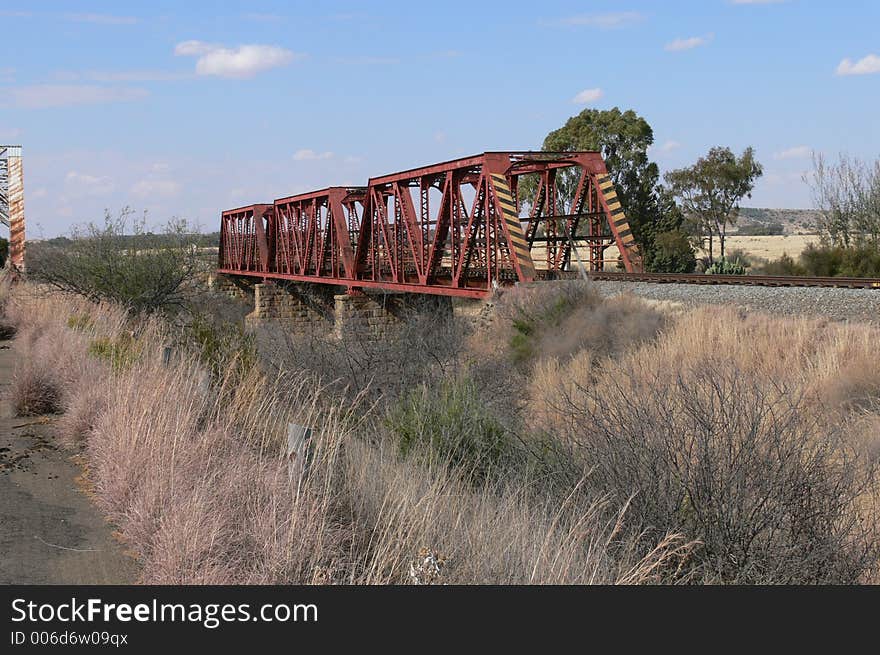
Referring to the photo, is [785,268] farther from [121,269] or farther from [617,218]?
[121,269]

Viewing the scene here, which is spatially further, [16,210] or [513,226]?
[16,210]

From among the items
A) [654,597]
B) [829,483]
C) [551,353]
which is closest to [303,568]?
[654,597]

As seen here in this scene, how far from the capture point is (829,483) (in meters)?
7.23

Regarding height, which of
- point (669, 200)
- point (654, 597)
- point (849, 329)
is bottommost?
point (654, 597)

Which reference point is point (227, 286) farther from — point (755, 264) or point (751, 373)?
point (751, 373)

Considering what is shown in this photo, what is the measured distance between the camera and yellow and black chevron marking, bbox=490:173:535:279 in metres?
A: 22.5

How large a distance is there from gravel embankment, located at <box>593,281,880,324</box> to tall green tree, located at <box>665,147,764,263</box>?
3583 centimetres

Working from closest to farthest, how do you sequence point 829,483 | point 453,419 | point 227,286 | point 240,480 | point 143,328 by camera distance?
point 240,480, point 829,483, point 453,419, point 143,328, point 227,286

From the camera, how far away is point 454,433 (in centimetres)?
961

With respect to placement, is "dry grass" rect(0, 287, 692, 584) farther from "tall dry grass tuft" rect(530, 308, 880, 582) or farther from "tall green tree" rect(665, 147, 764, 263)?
"tall green tree" rect(665, 147, 764, 263)

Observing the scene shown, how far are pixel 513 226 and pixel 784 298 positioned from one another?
792 centimetres

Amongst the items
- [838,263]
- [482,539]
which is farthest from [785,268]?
[482,539]

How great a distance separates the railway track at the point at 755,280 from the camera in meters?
17.0

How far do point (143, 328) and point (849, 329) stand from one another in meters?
12.0
